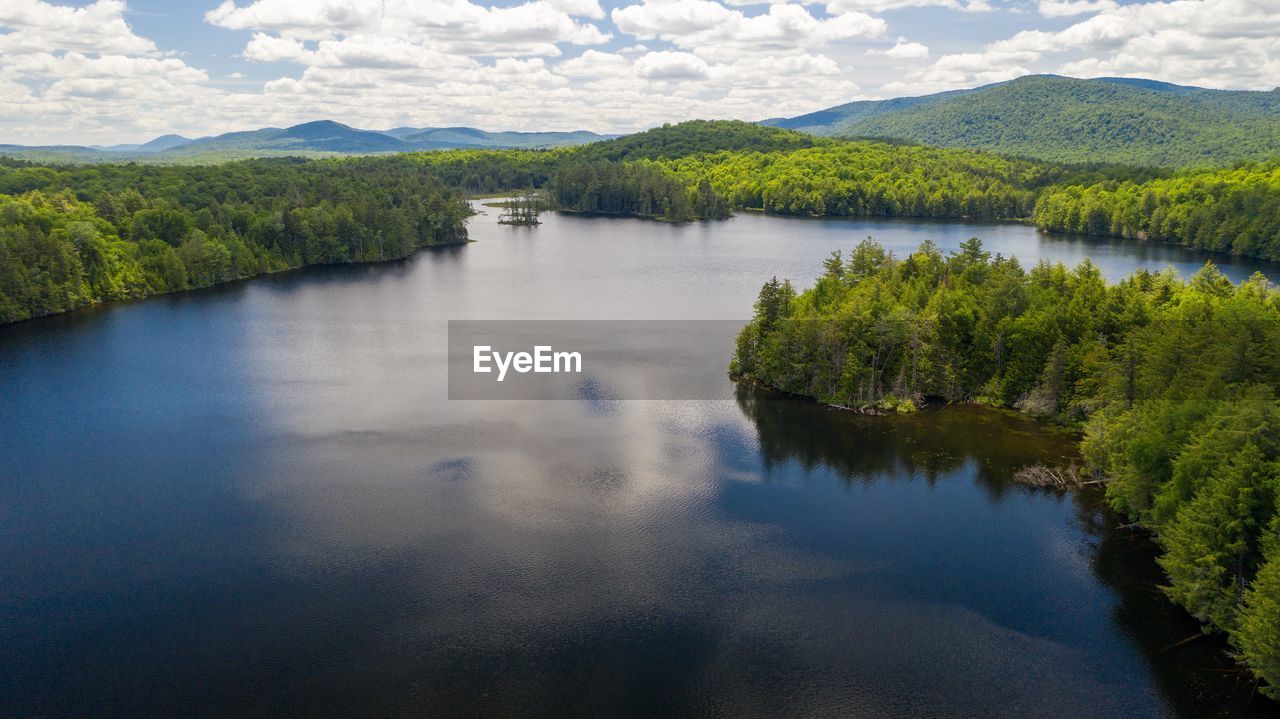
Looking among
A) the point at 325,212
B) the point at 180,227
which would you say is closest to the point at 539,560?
the point at 180,227

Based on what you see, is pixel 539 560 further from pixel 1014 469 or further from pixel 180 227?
pixel 180 227

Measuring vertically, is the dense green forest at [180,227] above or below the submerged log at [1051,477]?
above

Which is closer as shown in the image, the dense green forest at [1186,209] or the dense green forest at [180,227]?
the dense green forest at [180,227]

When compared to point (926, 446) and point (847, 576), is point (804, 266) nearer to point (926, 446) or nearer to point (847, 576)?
point (926, 446)

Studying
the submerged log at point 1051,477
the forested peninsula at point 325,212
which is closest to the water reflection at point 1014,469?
the submerged log at point 1051,477

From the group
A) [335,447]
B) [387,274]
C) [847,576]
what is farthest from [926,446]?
[387,274]

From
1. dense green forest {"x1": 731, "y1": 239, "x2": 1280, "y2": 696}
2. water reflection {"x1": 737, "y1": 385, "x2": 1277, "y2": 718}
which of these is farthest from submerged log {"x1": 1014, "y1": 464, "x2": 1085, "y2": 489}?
dense green forest {"x1": 731, "y1": 239, "x2": 1280, "y2": 696}

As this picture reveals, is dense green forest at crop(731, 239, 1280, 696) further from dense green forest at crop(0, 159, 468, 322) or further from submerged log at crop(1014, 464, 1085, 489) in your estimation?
dense green forest at crop(0, 159, 468, 322)

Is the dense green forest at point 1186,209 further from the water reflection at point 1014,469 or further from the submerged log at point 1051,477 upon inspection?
the submerged log at point 1051,477
